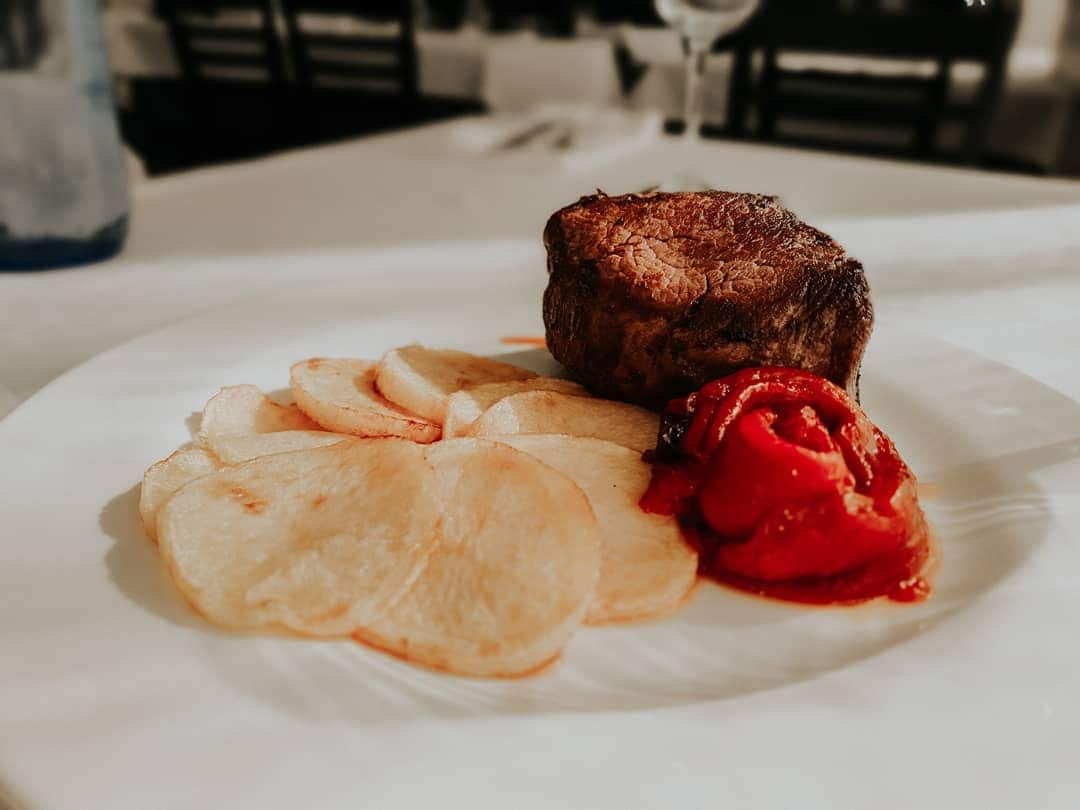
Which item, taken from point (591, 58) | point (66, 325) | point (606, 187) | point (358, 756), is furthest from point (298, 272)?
point (591, 58)

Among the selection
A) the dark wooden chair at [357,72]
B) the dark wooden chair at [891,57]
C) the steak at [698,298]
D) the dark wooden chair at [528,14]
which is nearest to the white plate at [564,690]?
the steak at [698,298]

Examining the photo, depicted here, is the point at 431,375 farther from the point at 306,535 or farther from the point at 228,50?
the point at 228,50

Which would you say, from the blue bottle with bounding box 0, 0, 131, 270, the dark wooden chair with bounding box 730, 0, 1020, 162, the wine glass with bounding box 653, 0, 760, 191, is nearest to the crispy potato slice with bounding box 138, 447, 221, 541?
the blue bottle with bounding box 0, 0, 131, 270

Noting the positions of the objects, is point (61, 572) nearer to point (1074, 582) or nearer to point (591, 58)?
point (1074, 582)

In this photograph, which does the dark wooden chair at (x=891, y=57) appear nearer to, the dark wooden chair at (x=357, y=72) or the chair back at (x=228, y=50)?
the dark wooden chair at (x=357, y=72)

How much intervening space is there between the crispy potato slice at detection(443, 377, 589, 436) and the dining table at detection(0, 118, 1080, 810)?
0.34 metres

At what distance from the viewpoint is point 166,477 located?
1.10 metres

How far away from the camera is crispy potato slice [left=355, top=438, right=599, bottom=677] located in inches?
35.1

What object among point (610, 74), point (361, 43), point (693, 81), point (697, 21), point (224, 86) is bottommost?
point (224, 86)

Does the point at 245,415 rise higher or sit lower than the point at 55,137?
lower

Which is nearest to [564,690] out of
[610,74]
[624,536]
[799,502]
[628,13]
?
[624,536]

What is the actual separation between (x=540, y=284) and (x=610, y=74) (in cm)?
409

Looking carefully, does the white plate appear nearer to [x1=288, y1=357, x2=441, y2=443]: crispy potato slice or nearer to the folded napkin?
[x1=288, y1=357, x2=441, y2=443]: crispy potato slice

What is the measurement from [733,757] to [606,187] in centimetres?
219
